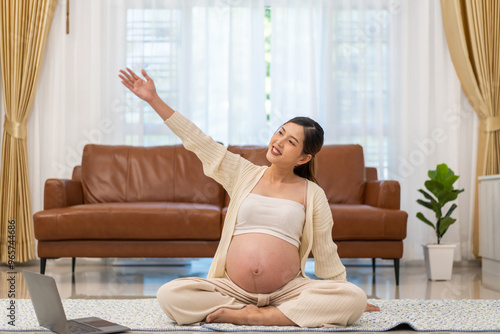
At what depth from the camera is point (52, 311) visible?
1.97 m

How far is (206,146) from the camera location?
2.37m

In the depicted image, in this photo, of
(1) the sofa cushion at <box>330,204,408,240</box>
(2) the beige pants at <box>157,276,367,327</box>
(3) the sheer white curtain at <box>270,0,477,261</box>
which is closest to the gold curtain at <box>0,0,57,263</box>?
(3) the sheer white curtain at <box>270,0,477,261</box>

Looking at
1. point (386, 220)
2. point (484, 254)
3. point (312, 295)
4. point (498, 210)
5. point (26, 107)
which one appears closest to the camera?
point (312, 295)

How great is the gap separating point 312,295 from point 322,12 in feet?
10.3

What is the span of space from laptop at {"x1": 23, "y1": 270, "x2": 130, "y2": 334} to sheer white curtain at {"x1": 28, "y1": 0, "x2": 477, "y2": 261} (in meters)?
2.76

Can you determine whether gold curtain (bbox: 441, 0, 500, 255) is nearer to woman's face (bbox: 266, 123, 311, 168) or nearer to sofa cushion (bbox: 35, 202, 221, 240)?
sofa cushion (bbox: 35, 202, 221, 240)

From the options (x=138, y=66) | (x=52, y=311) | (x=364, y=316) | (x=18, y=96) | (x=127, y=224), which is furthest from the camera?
(x=138, y=66)

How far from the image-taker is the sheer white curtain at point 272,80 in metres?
4.75

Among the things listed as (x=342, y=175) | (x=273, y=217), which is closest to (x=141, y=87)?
(x=273, y=217)

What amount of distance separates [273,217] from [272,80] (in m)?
2.68

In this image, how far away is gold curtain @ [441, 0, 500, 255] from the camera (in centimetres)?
468

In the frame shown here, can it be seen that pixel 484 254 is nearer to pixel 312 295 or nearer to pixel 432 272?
pixel 432 272

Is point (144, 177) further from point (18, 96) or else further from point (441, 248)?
point (441, 248)

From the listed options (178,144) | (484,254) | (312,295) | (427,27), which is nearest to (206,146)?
(312,295)
